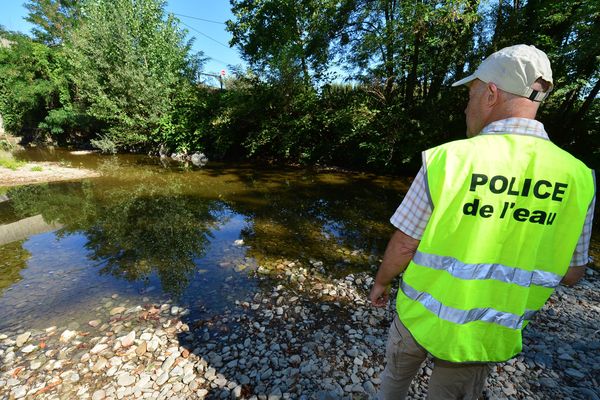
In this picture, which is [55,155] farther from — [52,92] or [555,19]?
[555,19]

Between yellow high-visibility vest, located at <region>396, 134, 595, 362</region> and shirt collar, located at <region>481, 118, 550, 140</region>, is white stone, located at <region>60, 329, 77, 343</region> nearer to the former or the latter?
yellow high-visibility vest, located at <region>396, 134, 595, 362</region>

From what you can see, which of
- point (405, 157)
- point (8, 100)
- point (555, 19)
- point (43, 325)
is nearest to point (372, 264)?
point (43, 325)

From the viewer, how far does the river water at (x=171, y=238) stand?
4785mm

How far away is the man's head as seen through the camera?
1.32 meters

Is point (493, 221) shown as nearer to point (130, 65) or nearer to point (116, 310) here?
point (116, 310)

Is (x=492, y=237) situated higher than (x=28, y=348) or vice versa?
(x=492, y=237)

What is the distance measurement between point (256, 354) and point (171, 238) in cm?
447

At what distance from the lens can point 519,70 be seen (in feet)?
4.31

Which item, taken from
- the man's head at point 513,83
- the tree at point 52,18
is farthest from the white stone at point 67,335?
the tree at point 52,18

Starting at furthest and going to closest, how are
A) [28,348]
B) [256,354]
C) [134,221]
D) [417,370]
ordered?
[134,221] < [28,348] < [256,354] < [417,370]

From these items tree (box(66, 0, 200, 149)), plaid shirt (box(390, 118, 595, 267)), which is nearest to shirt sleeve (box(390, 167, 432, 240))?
plaid shirt (box(390, 118, 595, 267))

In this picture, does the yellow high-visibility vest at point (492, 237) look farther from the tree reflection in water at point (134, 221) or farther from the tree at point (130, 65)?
the tree at point (130, 65)

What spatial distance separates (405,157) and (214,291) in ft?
33.4

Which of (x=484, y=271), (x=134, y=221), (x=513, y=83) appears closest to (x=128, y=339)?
(x=484, y=271)
